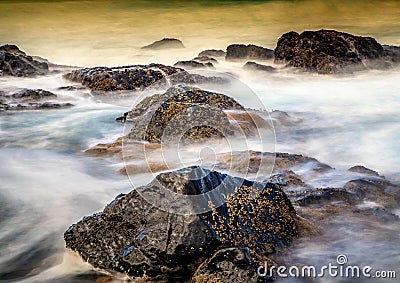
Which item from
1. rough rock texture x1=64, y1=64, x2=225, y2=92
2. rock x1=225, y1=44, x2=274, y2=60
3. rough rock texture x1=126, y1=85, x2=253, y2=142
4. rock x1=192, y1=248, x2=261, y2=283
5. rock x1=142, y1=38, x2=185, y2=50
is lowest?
rock x1=192, y1=248, x2=261, y2=283

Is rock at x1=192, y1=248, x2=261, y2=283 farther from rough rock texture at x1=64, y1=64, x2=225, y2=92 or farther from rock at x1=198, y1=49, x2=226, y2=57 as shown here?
rock at x1=198, y1=49, x2=226, y2=57

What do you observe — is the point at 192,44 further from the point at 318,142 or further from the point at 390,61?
the point at 318,142

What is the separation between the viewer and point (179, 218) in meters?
3.85

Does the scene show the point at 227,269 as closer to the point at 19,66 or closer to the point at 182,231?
the point at 182,231

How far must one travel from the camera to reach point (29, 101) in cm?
1212

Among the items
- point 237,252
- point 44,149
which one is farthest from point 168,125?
point 237,252

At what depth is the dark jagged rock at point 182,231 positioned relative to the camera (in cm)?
376

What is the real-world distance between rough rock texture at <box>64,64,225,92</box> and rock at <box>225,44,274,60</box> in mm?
5988

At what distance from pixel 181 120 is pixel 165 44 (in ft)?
62.7

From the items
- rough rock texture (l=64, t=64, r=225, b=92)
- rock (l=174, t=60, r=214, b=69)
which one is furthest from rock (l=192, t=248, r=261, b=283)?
rock (l=174, t=60, r=214, b=69)

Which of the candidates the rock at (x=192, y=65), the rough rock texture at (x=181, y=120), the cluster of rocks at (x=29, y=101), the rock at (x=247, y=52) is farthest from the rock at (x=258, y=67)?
the rough rock texture at (x=181, y=120)

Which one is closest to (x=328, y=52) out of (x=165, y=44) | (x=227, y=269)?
(x=165, y=44)

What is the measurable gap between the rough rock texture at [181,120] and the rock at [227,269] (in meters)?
4.26

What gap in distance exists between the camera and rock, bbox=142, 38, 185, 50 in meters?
25.8
